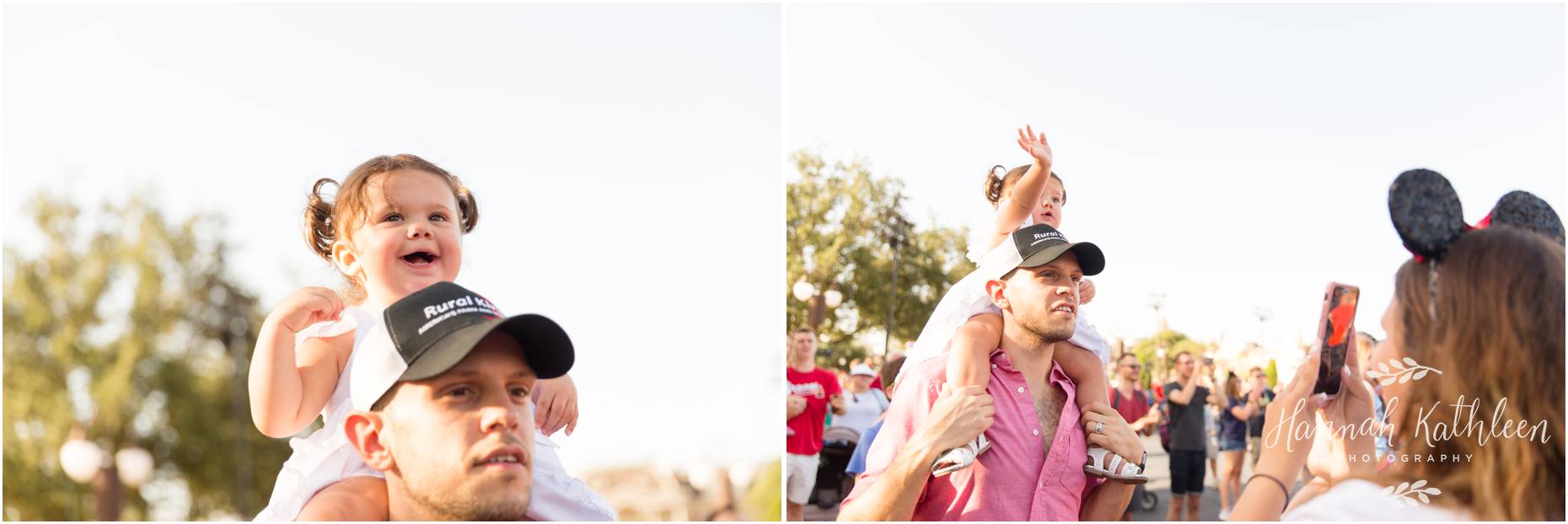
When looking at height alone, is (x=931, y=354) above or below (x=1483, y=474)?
above

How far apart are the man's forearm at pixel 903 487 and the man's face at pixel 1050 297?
0.55m

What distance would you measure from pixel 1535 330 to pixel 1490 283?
0.48 ft

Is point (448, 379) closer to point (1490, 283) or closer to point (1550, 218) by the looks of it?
point (1490, 283)

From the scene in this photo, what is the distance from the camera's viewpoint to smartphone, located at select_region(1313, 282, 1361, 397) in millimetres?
2758

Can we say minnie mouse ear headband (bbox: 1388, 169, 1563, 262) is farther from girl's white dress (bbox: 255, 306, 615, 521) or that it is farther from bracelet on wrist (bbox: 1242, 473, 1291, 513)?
girl's white dress (bbox: 255, 306, 615, 521)

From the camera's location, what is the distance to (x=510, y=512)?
2.22m

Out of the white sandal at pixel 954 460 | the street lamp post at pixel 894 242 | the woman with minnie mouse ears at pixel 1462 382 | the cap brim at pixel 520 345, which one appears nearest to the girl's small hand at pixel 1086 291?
the white sandal at pixel 954 460

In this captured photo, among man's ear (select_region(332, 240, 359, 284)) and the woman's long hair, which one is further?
man's ear (select_region(332, 240, 359, 284))

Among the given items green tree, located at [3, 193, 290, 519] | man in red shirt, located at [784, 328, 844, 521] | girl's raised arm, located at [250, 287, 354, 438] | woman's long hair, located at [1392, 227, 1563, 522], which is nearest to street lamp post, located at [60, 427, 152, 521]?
green tree, located at [3, 193, 290, 519]

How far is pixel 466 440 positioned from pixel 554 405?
84cm

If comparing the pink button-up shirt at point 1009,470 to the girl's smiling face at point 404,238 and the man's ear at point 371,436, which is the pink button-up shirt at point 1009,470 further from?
the man's ear at point 371,436

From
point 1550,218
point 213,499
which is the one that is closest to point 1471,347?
point 1550,218

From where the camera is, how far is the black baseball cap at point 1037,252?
3.43 meters

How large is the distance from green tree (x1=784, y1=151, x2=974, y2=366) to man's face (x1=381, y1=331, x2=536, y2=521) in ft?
40.0
